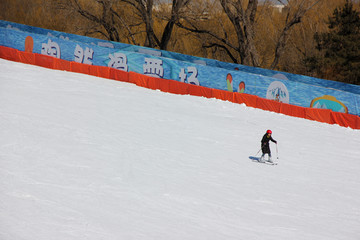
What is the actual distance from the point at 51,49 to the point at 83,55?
257 cm

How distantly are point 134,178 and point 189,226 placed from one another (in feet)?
9.78

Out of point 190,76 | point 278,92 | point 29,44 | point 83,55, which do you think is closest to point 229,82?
point 190,76

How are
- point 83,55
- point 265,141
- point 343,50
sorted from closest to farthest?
point 265,141, point 83,55, point 343,50

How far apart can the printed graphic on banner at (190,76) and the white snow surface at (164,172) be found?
2.43 meters

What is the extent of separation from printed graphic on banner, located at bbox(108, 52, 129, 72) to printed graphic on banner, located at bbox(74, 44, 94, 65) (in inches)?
57.6

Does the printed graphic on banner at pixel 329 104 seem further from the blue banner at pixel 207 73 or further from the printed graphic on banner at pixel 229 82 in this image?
the printed graphic on banner at pixel 229 82

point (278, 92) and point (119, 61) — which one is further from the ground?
point (119, 61)

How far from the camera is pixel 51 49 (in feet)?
99.3

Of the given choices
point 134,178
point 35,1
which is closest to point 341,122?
point 134,178

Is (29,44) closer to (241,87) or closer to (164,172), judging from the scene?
(241,87)

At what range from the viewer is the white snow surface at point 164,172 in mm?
10031

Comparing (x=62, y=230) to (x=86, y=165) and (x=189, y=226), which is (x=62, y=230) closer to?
(x=189, y=226)

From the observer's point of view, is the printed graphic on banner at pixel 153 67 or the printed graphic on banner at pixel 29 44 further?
the printed graphic on banner at pixel 29 44

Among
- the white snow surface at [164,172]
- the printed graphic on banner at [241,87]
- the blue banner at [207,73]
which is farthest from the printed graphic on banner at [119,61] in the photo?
the printed graphic on banner at [241,87]
